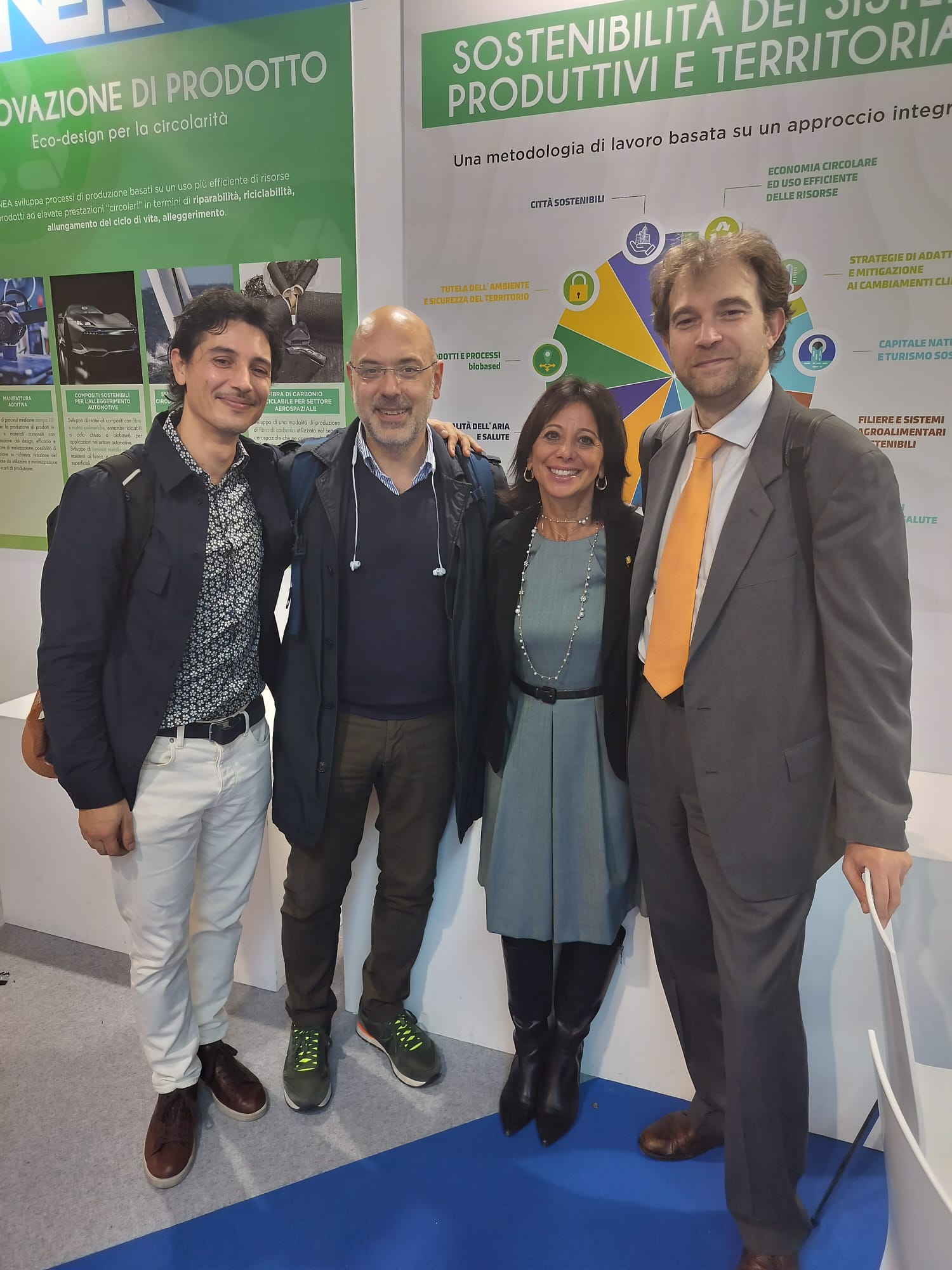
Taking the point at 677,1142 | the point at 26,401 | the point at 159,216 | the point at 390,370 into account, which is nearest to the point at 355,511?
the point at 390,370

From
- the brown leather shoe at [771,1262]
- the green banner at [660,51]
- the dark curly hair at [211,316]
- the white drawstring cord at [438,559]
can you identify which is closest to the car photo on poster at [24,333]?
the green banner at [660,51]

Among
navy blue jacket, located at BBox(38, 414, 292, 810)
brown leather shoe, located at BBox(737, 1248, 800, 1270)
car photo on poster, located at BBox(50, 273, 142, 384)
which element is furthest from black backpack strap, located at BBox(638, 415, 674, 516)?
car photo on poster, located at BBox(50, 273, 142, 384)

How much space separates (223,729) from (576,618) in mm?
802

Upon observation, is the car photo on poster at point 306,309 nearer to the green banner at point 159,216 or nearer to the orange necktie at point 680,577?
the green banner at point 159,216

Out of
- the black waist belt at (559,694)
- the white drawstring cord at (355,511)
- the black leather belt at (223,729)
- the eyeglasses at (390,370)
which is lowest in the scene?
the black leather belt at (223,729)

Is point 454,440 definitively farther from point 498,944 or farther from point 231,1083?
point 231,1083

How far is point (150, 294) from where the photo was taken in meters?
3.13

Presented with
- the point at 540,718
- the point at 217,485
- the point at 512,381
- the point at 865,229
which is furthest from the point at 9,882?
the point at 865,229

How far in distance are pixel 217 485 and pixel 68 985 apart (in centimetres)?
176

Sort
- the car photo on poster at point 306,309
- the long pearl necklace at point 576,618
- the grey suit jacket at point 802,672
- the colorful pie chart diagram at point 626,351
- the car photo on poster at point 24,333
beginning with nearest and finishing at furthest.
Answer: the grey suit jacket at point 802,672, the long pearl necklace at point 576,618, the colorful pie chart diagram at point 626,351, the car photo on poster at point 306,309, the car photo on poster at point 24,333

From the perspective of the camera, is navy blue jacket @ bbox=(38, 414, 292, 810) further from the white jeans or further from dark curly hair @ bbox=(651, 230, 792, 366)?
dark curly hair @ bbox=(651, 230, 792, 366)

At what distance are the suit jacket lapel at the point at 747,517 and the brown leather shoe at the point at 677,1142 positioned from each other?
1248mm

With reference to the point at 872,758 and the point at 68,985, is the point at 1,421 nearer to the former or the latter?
the point at 68,985

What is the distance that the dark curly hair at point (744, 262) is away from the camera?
1.49 meters
